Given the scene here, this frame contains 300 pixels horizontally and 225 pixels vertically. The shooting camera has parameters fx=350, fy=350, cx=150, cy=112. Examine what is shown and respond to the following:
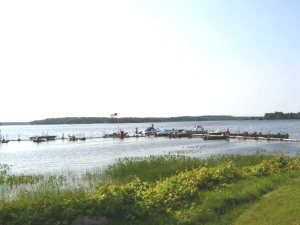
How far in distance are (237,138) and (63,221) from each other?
6576 centimetres

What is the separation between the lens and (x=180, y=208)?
11.4 meters

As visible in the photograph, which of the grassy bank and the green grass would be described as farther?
the grassy bank

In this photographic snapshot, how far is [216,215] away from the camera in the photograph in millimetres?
10750

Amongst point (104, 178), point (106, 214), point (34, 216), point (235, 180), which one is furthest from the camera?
point (104, 178)

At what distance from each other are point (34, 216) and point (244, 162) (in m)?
20.1

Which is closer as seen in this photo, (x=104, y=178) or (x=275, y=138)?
(x=104, y=178)

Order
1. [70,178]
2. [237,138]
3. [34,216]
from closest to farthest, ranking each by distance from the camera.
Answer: [34,216] < [70,178] < [237,138]

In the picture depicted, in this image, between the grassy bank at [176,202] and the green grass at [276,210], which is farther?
the grassy bank at [176,202]

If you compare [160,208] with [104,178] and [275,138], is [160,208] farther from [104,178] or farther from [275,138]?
[275,138]

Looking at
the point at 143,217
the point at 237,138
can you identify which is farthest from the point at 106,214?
the point at 237,138

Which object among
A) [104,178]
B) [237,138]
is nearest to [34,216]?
[104,178]

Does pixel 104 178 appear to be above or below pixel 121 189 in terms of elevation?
below

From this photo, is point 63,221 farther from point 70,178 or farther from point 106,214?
point 70,178

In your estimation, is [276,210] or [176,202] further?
[176,202]
